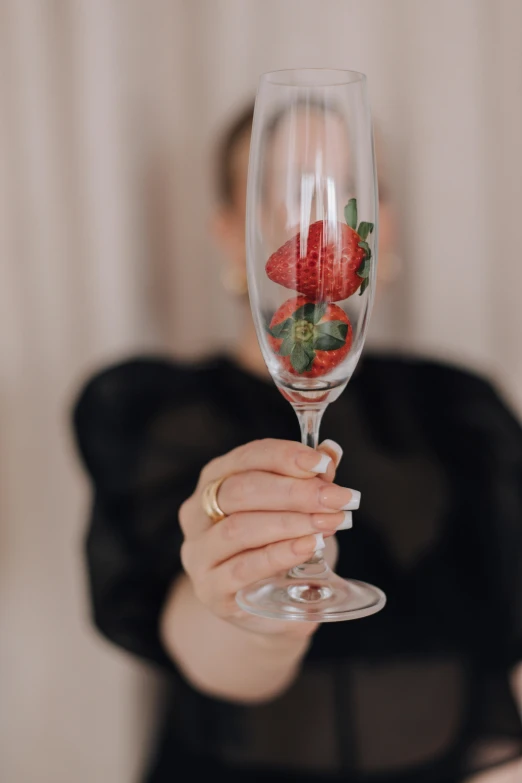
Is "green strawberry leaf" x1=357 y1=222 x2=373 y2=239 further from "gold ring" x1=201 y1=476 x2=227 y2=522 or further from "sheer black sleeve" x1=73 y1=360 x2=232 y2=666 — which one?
"sheer black sleeve" x1=73 y1=360 x2=232 y2=666

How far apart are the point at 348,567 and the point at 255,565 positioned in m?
0.54

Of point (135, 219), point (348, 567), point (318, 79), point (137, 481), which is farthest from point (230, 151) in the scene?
point (318, 79)

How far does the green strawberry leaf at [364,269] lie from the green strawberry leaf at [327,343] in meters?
0.04

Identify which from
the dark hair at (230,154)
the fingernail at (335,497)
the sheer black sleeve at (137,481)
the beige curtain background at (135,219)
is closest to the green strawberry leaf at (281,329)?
the fingernail at (335,497)

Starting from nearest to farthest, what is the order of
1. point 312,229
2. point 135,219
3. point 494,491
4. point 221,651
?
point 312,229
point 221,651
point 494,491
point 135,219

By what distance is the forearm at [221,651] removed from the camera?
776mm

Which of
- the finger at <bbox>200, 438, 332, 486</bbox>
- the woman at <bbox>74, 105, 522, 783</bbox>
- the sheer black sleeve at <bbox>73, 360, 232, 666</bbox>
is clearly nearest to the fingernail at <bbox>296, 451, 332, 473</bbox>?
the finger at <bbox>200, 438, 332, 486</bbox>

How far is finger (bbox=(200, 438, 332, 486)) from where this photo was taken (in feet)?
1.82

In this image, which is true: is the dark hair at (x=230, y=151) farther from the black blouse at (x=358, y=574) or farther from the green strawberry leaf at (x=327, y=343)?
the green strawberry leaf at (x=327, y=343)

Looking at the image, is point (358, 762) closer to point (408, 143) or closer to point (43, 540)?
point (43, 540)

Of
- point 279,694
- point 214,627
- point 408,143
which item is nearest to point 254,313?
point 214,627

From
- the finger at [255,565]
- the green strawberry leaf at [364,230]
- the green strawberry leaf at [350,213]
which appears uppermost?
the green strawberry leaf at [350,213]

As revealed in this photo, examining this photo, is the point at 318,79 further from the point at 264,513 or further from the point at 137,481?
the point at 137,481

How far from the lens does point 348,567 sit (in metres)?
1.10
